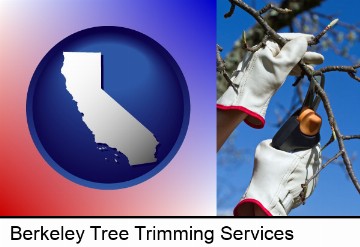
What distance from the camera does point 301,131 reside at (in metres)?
1.26

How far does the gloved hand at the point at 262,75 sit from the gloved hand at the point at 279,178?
0.07 metres

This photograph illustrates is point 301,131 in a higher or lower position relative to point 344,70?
lower

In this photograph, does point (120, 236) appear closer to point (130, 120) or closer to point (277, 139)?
point (130, 120)

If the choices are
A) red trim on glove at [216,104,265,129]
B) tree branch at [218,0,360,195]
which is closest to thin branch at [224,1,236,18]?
tree branch at [218,0,360,195]

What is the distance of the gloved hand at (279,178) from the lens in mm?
1253

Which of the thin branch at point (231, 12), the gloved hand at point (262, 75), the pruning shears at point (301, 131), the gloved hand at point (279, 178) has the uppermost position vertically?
the thin branch at point (231, 12)

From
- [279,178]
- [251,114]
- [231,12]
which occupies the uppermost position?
[231,12]

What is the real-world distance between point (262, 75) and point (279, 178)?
0.17m

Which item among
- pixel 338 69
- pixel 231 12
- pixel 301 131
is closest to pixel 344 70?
pixel 338 69

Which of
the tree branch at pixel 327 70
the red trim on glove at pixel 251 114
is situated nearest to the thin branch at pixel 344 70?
the tree branch at pixel 327 70

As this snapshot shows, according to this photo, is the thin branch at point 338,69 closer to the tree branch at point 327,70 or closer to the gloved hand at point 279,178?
the tree branch at point 327,70

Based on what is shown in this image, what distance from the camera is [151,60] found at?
1.32m

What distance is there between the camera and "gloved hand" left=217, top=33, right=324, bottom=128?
1.25 metres

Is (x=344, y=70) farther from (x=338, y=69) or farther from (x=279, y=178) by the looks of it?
(x=279, y=178)
